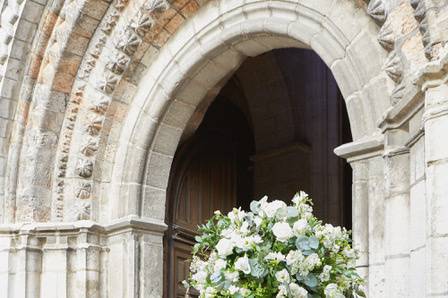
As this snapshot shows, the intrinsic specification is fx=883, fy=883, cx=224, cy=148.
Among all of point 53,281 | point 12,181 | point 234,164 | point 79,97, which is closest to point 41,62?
point 79,97

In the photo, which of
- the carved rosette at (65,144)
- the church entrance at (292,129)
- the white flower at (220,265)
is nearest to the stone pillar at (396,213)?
the white flower at (220,265)

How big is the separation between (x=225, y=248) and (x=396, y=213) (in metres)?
1.00

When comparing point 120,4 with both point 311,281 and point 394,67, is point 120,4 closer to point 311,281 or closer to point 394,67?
point 394,67

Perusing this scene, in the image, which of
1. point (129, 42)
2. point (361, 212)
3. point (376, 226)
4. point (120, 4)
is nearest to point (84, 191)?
point (129, 42)

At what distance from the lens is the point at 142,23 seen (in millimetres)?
5668

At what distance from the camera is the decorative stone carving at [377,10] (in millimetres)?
4148

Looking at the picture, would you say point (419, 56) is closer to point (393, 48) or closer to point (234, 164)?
point (393, 48)

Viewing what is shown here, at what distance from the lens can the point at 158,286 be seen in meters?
5.75

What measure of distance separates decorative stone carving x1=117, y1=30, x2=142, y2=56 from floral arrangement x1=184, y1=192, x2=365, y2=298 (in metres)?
2.68

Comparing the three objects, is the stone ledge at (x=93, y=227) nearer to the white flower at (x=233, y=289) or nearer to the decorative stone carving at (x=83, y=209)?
the decorative stone carving at (x=83, y=209)

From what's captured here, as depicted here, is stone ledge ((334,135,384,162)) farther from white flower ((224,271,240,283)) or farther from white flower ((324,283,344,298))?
white flower ((224,271,240,283))

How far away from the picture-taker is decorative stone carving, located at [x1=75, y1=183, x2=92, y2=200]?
19.2ft

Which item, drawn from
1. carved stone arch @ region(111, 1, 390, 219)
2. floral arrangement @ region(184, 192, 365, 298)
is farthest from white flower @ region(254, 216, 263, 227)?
carved stone arch @ region(111, 1, 390, 219)

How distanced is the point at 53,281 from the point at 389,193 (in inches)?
110
